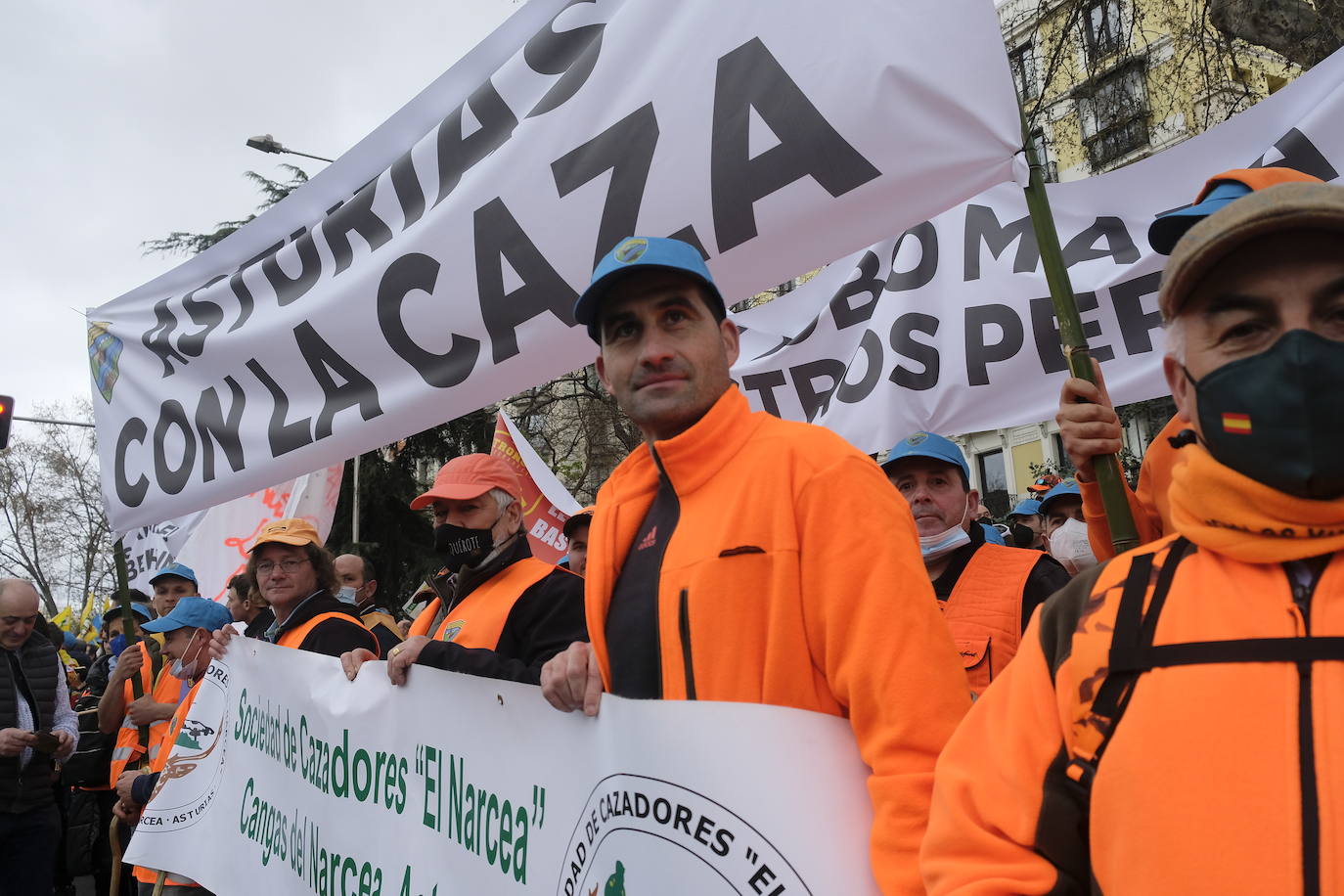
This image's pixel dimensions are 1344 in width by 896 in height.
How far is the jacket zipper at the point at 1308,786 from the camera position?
0.94m

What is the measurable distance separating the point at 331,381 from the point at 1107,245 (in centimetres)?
285

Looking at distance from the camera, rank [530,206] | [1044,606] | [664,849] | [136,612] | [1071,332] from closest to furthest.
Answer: [1044,606] < [664,849] < [1071,332] < [530,206] < [136,612]

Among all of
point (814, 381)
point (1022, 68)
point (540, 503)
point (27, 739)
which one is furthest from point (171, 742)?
point (1022, 68)

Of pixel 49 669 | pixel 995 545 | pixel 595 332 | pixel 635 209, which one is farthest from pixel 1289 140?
pixel 49 669

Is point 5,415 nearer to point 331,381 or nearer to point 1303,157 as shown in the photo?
point 331,381

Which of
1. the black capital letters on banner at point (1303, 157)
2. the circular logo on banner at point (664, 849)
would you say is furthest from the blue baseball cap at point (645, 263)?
the black capital letters on banner at point (1303, 157)

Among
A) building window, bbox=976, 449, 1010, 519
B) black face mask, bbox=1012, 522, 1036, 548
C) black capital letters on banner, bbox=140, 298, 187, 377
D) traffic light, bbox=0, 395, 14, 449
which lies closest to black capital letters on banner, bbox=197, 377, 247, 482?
black capital letters on banner, bbox=140, 298, 187, 377

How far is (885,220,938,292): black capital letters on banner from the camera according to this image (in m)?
4.32

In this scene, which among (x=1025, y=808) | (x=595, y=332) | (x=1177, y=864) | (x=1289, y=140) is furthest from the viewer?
(x=1289, y=140)

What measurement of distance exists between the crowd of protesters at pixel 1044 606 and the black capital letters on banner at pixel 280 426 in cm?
82

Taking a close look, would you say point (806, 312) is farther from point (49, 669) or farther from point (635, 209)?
point (49, 669)

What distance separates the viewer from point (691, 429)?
1.91 m

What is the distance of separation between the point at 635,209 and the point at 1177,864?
201 cm

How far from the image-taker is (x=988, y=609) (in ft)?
9.66
